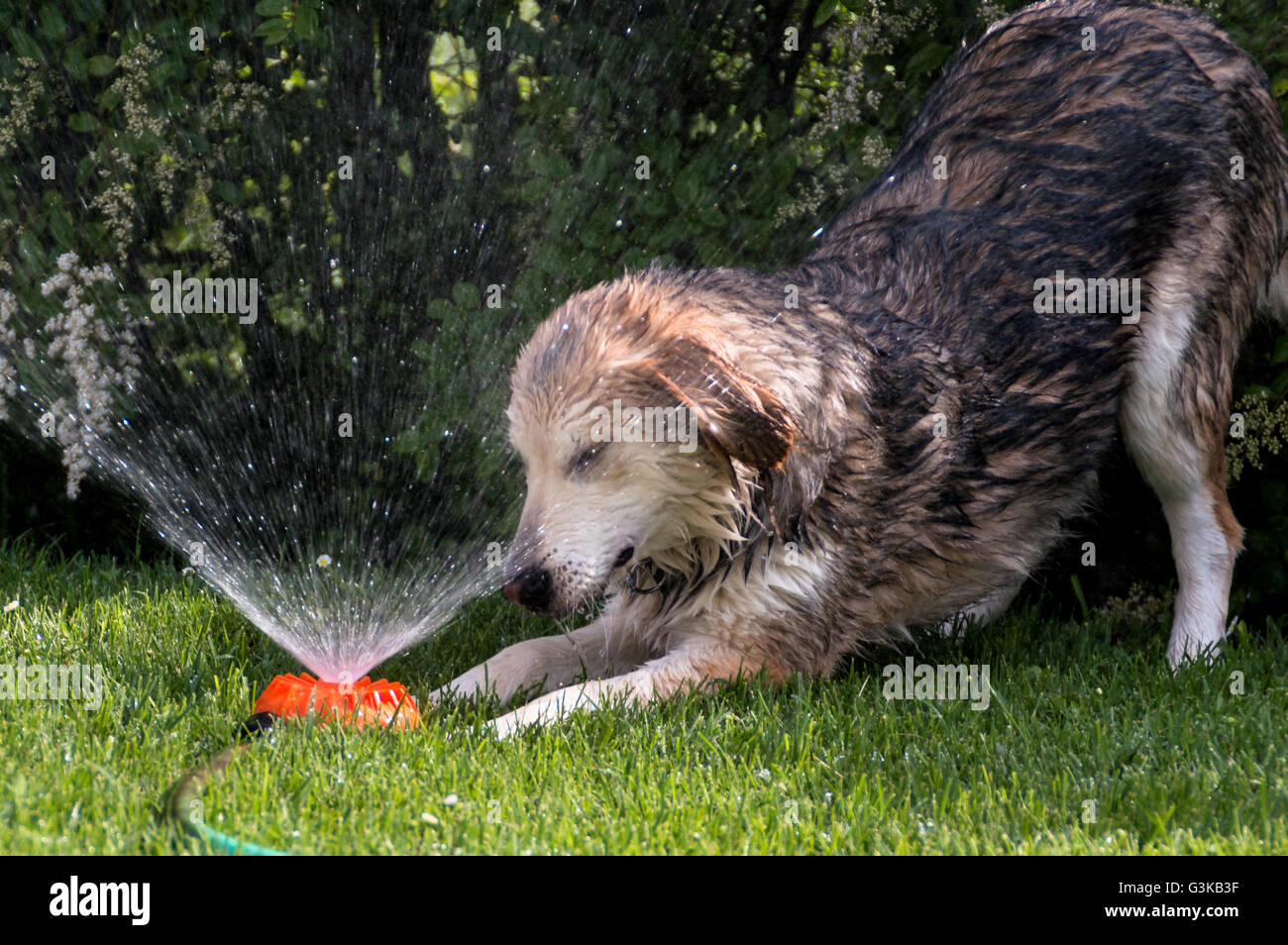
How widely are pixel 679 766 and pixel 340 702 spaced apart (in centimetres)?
85

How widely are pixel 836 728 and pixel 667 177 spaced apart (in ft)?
7.30

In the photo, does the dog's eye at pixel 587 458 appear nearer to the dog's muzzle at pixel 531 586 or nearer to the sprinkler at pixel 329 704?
the dog's muzzle at pixel 531 586

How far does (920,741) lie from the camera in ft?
10.5

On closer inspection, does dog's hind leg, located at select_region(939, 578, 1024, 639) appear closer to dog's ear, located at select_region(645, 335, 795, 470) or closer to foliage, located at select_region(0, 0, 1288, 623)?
foliage, located at select_region(0, 0, 1288, 623)

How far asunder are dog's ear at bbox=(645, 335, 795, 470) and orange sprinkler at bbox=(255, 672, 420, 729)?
1009 millimetres

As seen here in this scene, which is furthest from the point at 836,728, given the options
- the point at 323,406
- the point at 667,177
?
the point at 323,406

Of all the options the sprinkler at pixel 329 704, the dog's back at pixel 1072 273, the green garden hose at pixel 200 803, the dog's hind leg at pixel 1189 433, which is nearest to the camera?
the green garden hose at pixel 200 803

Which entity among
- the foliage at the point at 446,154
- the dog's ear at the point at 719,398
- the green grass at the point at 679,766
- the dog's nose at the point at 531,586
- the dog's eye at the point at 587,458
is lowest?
the green grass at the point at 679,766

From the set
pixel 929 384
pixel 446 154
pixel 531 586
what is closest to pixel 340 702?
pixel 531 586

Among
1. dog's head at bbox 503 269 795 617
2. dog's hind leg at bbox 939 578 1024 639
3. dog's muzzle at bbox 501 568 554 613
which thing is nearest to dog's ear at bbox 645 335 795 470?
dog's head at bbox 503 269 795 617

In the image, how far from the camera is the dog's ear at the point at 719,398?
318 cm

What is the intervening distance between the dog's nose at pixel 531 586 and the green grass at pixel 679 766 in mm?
318

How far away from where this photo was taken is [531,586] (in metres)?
3.16

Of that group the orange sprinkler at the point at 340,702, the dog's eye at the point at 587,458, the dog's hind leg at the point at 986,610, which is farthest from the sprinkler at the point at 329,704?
the dog's hind leg at the point at 986,610
